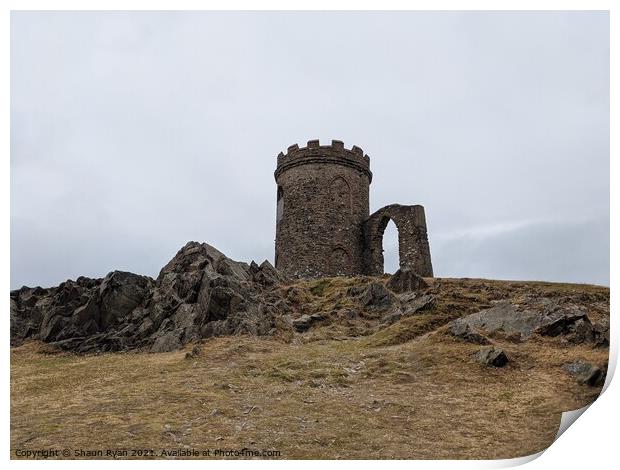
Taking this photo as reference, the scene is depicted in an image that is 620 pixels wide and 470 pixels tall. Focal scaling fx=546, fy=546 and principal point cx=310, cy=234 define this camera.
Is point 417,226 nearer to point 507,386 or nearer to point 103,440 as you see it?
point 507,386

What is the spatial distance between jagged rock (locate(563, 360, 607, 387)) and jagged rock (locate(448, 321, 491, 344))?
244 cm

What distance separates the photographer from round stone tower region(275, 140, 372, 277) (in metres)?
31.0

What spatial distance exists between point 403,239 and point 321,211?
202 inches

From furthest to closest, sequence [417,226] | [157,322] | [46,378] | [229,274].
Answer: [417,226] < [229,274] < [157,322] < [46,378]

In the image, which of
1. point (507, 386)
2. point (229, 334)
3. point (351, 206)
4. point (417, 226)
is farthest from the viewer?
point (351, 206)

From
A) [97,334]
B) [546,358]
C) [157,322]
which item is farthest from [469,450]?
[97,334]

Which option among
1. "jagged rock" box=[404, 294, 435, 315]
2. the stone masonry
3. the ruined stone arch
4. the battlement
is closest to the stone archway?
the stone masonry

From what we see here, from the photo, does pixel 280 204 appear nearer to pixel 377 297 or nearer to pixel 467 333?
pixel 377 297

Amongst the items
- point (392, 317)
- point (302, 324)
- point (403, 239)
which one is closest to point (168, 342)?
point (302, 324)

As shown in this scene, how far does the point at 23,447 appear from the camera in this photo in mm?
9477

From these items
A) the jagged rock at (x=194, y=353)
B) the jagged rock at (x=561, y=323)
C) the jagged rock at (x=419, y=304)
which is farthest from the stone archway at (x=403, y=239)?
the jagged rock at (x=194, y=353)

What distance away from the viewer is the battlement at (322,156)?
106 feet

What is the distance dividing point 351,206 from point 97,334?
55.3ft

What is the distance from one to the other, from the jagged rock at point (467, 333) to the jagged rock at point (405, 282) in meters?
5.70
